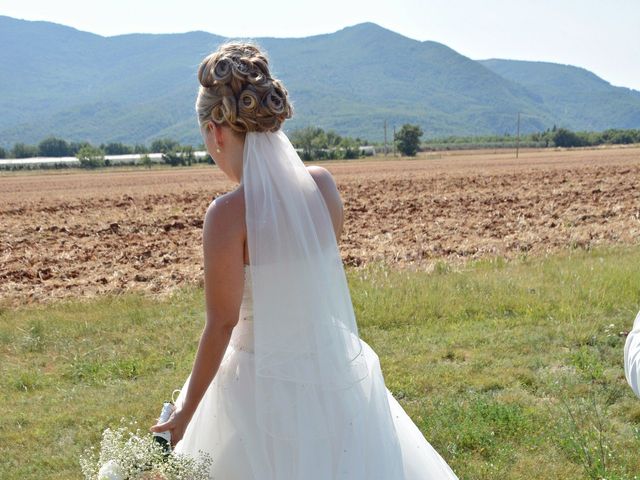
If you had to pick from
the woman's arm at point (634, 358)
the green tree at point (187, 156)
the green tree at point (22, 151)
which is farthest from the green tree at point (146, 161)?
the woman's arm at point (634, 358)

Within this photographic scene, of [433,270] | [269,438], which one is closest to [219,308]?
[269,438]

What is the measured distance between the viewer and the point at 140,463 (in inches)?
94.5

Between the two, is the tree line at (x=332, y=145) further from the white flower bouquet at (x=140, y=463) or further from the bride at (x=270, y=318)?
the white flower bouquet at (x=140, y=463)

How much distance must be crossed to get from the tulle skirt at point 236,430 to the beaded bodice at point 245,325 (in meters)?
0.02

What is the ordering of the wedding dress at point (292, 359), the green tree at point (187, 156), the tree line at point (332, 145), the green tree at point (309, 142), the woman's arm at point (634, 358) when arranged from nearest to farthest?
the woman's arm at point (634, 358) → the wedding dress at point (292, 359) → the green tree at point (187, 156) → the green tree at point (309, 142) → the tree line at point (332, 145)

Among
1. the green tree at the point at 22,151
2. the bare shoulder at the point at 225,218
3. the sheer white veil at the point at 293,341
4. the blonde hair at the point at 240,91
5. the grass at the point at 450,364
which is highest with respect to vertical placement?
the green tree at the point at 22,151

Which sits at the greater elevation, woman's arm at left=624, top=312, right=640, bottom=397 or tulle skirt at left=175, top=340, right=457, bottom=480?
woman's arm at left=624, top=312, right=640, bottom=397

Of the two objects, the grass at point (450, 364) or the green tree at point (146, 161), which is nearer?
the grass at point (450, 364)

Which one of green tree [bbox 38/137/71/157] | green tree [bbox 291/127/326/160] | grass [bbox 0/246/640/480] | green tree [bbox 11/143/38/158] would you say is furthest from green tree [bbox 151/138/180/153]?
grass [bbox 0/246/640/480]

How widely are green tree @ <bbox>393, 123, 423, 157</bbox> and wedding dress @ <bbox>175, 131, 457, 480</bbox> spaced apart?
87819 millimetres

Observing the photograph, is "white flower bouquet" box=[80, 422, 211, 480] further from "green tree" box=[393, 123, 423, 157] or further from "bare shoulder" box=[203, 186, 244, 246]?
"green tree" box=[393, 123, 423, 157]

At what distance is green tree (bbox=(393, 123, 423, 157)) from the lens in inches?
3499

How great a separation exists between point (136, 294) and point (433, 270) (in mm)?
4334

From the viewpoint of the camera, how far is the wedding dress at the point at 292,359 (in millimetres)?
2492
